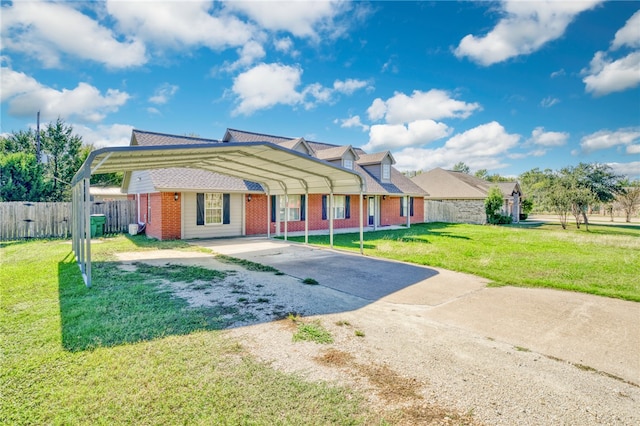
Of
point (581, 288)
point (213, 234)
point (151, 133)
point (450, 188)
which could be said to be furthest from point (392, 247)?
point (450, 188)

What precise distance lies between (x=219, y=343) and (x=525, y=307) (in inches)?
209

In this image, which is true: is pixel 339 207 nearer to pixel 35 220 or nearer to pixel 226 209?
pixel 226 209

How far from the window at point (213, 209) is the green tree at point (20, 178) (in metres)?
13.7

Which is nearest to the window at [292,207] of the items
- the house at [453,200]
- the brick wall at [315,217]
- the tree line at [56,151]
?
the brick wall at [315,217]

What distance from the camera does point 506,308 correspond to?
558 centimetres

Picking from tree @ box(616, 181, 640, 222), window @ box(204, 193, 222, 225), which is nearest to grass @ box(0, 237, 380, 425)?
window @ box(204, 193, 222, 225)

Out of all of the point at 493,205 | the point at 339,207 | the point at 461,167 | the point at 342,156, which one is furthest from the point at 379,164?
the point at 461,167

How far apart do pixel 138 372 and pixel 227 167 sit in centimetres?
938

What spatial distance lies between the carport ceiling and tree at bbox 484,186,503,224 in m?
18.5

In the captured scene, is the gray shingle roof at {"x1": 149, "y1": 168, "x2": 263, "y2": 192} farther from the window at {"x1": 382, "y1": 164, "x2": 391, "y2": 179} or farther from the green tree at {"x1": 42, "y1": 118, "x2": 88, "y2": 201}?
the green tree at {"x1": 42, "y1": 118, "x2": 88, "y2": 201}

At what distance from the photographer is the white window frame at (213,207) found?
48.5ft

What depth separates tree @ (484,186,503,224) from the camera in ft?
82.1

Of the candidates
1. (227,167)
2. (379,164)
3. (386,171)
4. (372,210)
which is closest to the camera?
(227,167)

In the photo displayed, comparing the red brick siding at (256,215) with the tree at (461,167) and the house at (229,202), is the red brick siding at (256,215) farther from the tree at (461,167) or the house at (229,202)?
the tree at (461,167)
